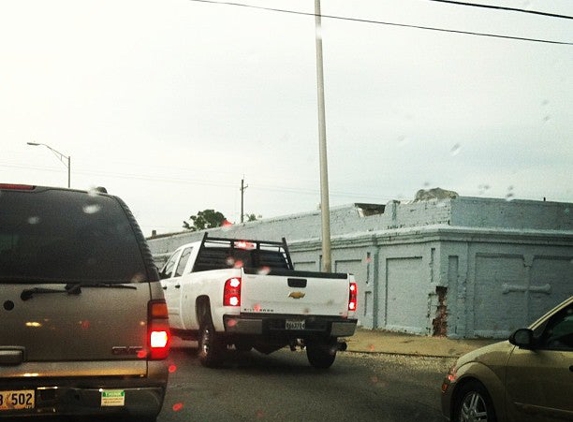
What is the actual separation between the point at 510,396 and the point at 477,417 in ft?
1.75

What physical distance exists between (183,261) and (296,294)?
351 centimetres

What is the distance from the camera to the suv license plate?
475cm

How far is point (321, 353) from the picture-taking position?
1220 centimetres

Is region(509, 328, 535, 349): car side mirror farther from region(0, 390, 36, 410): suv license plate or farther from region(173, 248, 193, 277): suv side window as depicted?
region(173, 248, 193, 277): suv side window

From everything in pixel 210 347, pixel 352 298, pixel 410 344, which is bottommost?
pixel 410 344

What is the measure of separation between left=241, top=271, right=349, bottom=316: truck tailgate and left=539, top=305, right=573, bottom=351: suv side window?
564 cm

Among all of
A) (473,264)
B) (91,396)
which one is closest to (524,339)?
(91,396)

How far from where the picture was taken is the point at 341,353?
15.3m

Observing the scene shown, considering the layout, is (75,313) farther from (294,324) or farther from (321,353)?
(321,353)

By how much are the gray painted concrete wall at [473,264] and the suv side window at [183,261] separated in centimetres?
712

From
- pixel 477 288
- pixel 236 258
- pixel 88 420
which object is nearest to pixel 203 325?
pixel 236 258

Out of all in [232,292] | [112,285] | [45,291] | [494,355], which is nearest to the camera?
[45,291]

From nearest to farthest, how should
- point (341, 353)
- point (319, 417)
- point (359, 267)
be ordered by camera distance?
point (319, 417) → point (341, 353) → point (359, 267)

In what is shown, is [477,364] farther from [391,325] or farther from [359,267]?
[359,267]
